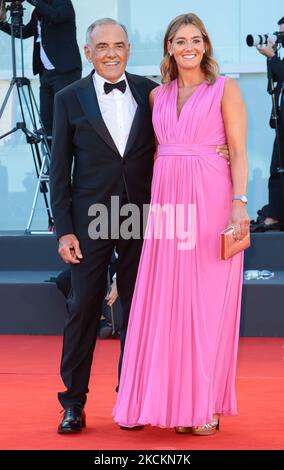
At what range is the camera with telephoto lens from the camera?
727 cm

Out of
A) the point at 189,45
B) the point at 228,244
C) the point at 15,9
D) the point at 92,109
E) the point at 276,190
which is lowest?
the point at 276,190

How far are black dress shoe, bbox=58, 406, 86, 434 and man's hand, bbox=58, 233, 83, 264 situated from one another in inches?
22.6

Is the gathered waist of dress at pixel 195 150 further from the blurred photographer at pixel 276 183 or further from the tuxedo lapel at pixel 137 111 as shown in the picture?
the blurred photographer at pixel 276 183

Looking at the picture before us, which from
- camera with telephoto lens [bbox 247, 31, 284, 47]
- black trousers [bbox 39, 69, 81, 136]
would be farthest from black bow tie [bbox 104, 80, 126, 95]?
black trousers [bbox 39, 69, 81, 136]

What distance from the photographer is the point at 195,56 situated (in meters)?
4.03

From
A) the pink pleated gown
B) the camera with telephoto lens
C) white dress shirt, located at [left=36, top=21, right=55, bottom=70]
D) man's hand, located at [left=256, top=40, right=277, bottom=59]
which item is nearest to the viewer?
the pink pleated gown

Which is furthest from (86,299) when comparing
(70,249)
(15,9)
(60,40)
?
(15,9)

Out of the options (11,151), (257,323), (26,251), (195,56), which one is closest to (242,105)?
(195,56)

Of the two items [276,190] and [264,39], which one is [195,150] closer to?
[264,39]

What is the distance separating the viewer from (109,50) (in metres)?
4.14

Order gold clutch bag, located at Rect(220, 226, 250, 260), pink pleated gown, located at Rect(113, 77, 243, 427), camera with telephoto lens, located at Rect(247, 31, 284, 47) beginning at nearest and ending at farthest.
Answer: gold clutch bag, located at Rect(220, 226, 250, 260) → pink pleated gown, located at Rect(113, 77, 243, 427) → camera with telephoto lens, located at Rect(247, 31, 284, 47)

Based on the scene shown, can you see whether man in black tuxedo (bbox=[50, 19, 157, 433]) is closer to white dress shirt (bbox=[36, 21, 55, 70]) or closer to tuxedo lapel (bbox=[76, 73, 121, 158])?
tuxedo lapel (bbox=[76, 73, 121, 158])

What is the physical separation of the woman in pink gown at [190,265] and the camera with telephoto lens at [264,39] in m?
3.24

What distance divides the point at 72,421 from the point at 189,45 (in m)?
1.48
